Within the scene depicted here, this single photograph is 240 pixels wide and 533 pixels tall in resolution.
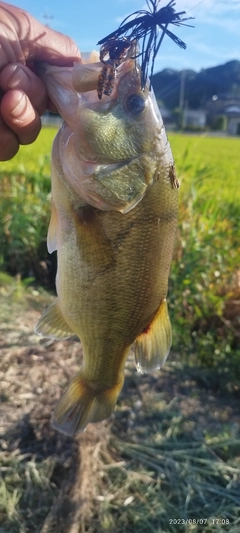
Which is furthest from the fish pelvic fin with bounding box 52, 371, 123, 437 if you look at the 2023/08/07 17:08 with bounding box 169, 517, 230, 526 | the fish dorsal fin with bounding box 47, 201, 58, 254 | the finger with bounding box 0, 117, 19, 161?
the 2023/08/07 17:08 with bounding box 169, 517, 230, 526

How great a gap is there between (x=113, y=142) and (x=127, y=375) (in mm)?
2326

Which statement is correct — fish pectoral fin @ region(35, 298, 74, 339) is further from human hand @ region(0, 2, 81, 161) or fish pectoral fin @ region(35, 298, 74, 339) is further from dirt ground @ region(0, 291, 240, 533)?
dirt ground @ region(0, 291, 240, 533)

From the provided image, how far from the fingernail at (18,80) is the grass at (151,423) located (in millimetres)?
1873

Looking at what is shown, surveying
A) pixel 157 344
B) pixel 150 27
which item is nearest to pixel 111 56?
pixel 150 27

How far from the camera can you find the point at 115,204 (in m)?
1.44

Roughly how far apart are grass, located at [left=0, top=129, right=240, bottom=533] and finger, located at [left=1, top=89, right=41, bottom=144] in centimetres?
172

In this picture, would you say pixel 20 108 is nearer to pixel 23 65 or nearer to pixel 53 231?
pixel 23 65

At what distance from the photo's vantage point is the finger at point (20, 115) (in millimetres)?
1471

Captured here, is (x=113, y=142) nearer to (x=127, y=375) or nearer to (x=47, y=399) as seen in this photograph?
(x=47, y=399)

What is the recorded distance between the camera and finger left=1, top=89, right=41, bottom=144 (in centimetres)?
147

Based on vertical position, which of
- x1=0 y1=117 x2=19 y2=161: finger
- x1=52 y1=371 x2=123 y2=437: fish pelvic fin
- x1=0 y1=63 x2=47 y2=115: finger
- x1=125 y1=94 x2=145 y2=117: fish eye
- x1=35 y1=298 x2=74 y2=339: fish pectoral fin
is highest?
x1=0 y1=63 x2=47 y2=115: finger

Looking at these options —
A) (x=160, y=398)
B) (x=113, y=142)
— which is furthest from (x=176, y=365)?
(x=113, y=142)

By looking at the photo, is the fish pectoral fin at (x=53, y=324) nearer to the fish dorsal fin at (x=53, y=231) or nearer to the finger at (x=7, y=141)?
the fish dorsal fin at (x=53, y=231)

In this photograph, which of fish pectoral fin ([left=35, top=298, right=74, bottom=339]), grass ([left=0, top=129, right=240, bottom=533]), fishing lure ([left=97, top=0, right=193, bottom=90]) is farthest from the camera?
grass ([left=0, top=129, right=240, bottom=533])
